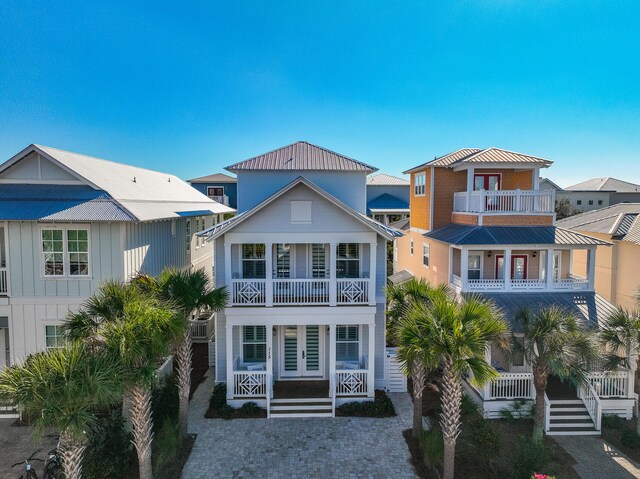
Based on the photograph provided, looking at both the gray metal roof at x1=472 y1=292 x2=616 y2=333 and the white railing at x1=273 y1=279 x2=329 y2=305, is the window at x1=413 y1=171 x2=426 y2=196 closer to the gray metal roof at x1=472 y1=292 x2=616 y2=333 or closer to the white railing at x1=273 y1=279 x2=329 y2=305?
the gray metal roof at x1=472 y1=292 x2=616 y2=333

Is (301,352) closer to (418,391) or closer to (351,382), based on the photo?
(351,382)

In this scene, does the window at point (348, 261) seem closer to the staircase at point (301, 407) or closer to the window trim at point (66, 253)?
the staircase at point (301, 407)

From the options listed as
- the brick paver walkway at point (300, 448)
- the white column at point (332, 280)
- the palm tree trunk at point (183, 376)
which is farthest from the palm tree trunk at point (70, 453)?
the white column at point (332, 280)

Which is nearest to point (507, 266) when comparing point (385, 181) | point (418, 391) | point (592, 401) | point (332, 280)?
point (592, 401)

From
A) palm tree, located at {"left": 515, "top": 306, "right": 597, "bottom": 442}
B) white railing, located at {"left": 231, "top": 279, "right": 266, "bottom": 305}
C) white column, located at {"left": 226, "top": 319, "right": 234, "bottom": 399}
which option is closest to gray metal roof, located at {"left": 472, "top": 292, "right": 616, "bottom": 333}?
palm tree, located at {"left": 515, "top": 306, "right": 597, "bottom": 442}

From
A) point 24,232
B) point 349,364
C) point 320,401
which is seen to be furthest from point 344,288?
point 24,232
